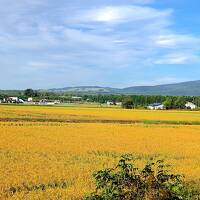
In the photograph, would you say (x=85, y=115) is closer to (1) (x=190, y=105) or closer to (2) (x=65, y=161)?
(2) (x=65, y=161)

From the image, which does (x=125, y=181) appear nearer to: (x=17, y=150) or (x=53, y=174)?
(x=53, y=174)

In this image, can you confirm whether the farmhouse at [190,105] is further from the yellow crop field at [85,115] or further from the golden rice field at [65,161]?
the golden rice field at [65,161]

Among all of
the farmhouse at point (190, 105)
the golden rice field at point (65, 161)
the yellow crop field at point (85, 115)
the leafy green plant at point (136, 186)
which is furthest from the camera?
the farmhouse at point (190, 105)

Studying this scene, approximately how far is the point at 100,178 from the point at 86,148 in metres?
15.1

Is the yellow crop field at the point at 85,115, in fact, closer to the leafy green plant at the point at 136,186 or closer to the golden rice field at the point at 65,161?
the golden rice field at the point at 65,161

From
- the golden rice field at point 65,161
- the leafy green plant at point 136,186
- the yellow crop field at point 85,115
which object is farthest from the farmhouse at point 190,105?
the leafy green plant at point 136,186

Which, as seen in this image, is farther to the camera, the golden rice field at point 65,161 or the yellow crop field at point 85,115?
the yellow crop field at point 85,115

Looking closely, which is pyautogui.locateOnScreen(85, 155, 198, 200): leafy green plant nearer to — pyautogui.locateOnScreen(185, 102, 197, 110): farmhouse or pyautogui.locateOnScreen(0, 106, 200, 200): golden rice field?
pyautogui.locateOnScreen(0, 106, 200, 200): golden rice field

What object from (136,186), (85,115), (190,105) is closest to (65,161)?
(136,186)

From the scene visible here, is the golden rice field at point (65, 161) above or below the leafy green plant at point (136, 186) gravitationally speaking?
below

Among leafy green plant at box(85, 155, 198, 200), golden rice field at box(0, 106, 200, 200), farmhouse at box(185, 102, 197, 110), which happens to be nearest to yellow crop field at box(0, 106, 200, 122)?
golden rice field at box(0, 106, 200, 200)

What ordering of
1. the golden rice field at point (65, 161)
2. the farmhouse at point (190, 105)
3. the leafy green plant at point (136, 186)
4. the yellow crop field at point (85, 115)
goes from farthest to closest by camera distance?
the farmhouse at point (190, 105)
the yellow crop field at point (85, 115)
the golden rice field at point (65, 161)
the leafy green plant at point (136, 186)

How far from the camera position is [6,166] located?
53.1ft

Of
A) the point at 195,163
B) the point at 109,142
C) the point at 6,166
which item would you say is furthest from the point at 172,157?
the point at 6,166
